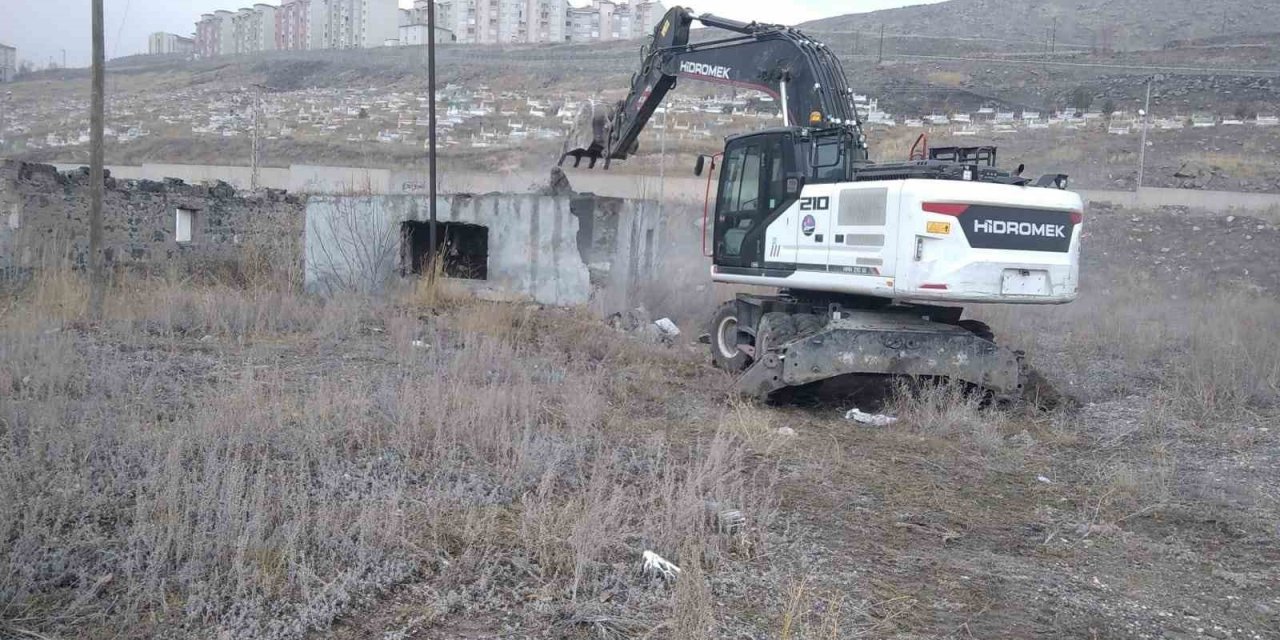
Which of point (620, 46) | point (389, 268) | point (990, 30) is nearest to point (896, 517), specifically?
point (389, 268)

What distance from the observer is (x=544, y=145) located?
35500mm

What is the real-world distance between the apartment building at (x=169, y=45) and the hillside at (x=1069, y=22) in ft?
161

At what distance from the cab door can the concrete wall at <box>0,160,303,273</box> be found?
9.34 meters

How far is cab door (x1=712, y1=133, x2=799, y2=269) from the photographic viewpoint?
1048 cm

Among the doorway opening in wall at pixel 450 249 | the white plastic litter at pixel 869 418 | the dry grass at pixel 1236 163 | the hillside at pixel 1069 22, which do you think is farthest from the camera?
the hillside at pixel 1069 22

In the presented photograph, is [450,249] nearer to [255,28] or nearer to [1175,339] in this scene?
[1175,339]

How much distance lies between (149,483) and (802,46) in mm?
8401

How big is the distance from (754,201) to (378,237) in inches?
315

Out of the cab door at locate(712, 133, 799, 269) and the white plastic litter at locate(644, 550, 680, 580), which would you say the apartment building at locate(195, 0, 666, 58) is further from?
the white plastic litter at locate(644, 550, 680, 580)

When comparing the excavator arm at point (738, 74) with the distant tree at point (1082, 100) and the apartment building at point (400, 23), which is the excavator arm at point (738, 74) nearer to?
the distant tree at point (1082, 100)

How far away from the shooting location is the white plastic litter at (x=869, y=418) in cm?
926

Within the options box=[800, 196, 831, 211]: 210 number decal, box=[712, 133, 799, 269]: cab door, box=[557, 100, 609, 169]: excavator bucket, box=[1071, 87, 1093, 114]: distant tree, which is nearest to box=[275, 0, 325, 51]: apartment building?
box=[1071, 87, 1093, 114]: distant tree

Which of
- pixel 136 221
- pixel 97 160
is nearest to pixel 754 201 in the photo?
pixel 97 160

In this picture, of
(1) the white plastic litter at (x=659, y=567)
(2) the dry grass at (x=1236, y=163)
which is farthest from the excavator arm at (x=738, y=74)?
(2) the dry grass at (x=1236, y=163)
